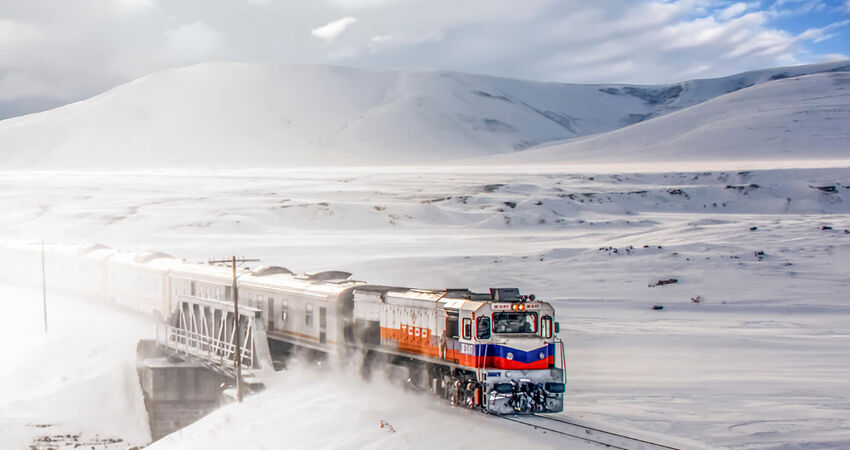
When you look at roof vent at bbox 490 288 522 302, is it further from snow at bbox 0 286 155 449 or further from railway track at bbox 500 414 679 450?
snow at bbox 0 286 155 449

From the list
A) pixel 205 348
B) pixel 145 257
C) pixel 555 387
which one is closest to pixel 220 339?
pixel 205 348

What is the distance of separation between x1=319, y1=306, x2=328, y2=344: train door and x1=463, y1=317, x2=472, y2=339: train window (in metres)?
6.68

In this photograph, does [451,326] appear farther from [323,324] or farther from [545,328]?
[323,324]

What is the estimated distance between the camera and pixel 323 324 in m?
27.6

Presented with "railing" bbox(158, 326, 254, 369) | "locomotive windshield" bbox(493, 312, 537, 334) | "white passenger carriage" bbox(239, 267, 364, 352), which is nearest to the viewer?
"locomotive windshield" bbox(493, 312, 537, 334)

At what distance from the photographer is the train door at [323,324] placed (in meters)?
27.4

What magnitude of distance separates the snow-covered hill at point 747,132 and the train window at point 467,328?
4965 inches

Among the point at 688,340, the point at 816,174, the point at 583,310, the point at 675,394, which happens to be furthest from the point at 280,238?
the point at 816,174

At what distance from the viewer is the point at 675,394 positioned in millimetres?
26656

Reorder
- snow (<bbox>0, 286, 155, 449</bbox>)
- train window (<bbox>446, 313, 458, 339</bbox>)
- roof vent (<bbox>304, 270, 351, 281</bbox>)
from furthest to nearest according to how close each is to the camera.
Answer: snow (<bbox>0, 286, 155, 449</bbox>) → roof vent (<bbox>304, 270, 351, 281</bbox>) → train window (<bbox>446, 313, 458, 339</bbox>)

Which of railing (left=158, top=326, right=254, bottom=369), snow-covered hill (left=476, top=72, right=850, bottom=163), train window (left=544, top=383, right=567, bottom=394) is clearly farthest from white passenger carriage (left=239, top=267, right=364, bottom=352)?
snow-covered hill (left=476, top=72, right=850, bottom=163)

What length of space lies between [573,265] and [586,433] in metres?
34.9

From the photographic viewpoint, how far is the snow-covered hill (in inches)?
5721

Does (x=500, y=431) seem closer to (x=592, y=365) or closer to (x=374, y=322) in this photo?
(x=374, y=322)
